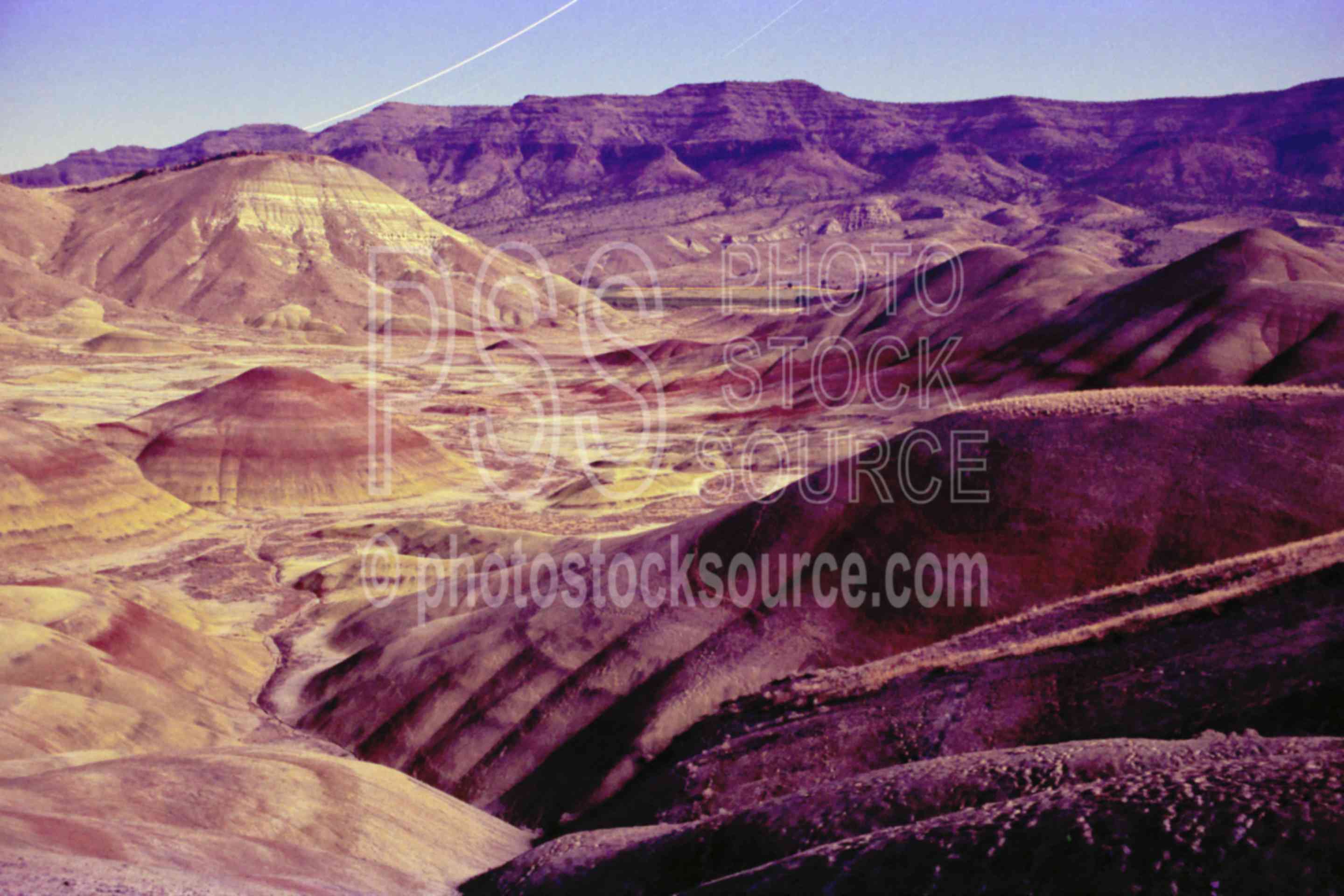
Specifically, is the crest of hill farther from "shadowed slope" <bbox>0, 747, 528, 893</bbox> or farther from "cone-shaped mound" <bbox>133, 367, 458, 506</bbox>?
"shadowed slope" <bbox>0, 747, 528, 893</bbox>

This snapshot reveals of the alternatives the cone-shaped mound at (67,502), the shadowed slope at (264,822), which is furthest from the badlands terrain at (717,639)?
the cone-shaped mound at (67,502)

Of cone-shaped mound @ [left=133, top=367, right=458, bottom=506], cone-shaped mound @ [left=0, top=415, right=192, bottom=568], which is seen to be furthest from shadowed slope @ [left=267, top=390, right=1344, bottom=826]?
cone-shaped mound @ [left=133, top=367, right=458, bottom=506]

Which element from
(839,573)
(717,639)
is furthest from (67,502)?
(839,573)

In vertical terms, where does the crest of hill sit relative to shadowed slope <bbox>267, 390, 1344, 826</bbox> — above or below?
above

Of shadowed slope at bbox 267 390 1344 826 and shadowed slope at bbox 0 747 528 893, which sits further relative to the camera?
shadowed slope at bbox 267 390 1344 826

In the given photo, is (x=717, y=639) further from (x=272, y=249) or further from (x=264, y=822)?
(x=272, y=249)

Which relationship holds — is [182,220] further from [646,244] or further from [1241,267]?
[1241,267]
